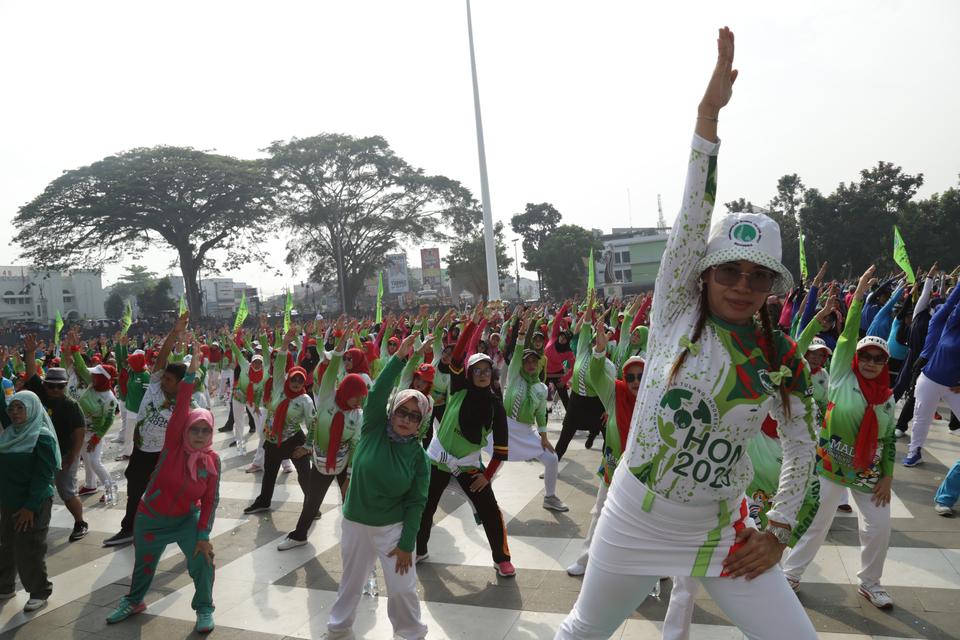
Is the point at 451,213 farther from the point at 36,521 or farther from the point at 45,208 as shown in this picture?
the point at 36,521

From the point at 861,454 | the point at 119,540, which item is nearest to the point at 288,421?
the point at 119,540

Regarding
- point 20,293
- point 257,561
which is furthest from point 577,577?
point 20,293

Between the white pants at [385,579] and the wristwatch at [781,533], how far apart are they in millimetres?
2211

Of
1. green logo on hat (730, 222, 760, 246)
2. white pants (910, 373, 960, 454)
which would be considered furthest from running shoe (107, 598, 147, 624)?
white pants (910, 373, 960, 454)

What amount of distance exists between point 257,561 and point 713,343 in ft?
16.0

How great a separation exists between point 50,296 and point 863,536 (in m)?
83.7

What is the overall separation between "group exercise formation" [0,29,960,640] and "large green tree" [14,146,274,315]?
33.4 m

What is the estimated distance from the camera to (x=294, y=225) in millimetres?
43344

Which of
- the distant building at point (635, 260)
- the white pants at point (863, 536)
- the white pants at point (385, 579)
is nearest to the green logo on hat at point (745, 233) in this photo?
the white pants at point (385, 579)

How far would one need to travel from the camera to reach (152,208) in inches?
1593

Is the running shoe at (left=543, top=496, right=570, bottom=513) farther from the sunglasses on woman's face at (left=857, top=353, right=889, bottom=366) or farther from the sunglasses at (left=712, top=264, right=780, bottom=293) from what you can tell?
the sunglasses at (left=712, top=264, right=780, bottom=293)

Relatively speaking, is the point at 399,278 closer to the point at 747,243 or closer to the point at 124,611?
the point at 124,611

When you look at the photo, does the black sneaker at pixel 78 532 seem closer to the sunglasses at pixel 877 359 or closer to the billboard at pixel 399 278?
the sunglasses at pixel 877 359

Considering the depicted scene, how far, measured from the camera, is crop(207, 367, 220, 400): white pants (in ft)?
52.7
